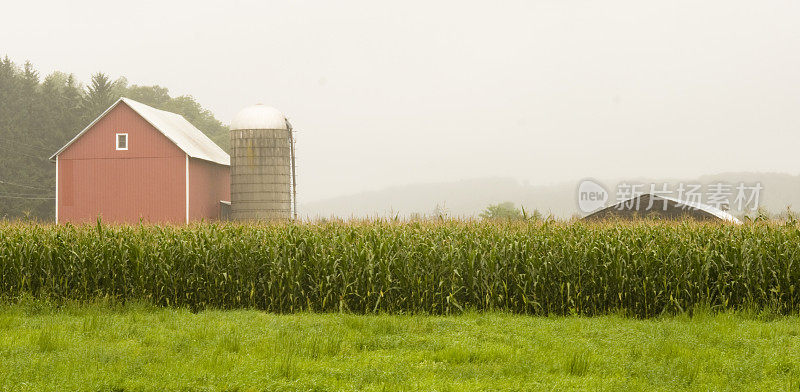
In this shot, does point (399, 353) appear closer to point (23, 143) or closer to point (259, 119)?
point (259, 119)

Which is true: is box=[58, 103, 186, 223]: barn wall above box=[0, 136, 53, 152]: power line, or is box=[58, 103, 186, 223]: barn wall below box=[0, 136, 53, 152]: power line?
below

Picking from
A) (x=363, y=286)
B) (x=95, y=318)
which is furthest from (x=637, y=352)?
(x=95, y=318)

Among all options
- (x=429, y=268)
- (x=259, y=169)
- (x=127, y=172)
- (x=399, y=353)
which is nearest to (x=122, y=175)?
(x=127, y=172)

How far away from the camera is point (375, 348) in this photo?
984 cm

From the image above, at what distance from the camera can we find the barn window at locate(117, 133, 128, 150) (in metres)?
34.2

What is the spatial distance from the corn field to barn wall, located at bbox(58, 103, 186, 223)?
1864cm

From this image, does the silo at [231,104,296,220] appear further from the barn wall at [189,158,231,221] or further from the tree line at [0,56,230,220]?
the tree line at [0,56,230,220]

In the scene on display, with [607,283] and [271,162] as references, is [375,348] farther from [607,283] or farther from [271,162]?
[271,162]

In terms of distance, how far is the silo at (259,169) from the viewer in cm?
3594

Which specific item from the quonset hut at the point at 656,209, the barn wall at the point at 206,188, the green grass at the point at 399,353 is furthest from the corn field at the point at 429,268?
the barn wall at the point at 206,188

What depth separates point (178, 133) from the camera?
3703 centimetres

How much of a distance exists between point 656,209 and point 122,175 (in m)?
24.2

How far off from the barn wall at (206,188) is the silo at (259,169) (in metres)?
1.46

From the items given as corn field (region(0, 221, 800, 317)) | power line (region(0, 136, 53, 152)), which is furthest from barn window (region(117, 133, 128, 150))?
power line (region(0, 136, 53, 152))
